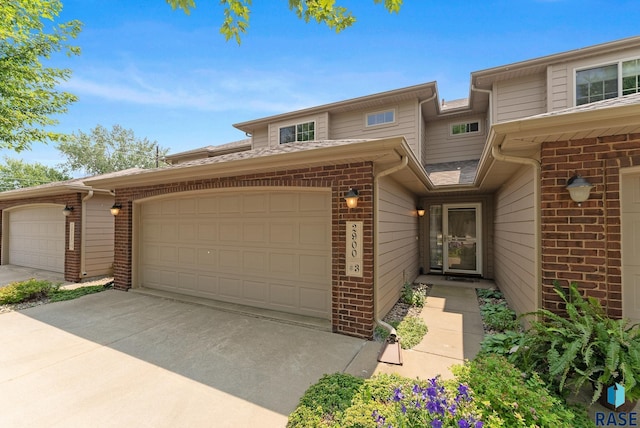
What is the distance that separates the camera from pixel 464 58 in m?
7.58

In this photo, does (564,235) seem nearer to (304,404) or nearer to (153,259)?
(304,404)

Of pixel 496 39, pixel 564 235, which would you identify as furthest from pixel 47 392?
pixel 496 39

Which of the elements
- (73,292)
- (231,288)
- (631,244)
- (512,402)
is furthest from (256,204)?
(631,244)

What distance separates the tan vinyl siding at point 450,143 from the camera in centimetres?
933

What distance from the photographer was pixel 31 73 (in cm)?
823

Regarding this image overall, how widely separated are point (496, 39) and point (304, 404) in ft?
28.3

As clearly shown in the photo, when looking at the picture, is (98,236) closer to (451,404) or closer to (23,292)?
(23,292)

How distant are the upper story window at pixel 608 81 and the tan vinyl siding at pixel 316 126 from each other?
670cm

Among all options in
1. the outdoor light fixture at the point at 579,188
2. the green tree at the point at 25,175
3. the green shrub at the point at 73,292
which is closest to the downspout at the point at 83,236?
the green shrub at the point at 73,292

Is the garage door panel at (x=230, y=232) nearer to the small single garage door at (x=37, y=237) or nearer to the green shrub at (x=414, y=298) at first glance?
the green shrub at (x=414, y=298)

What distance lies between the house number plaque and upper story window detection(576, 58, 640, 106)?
6.86 m

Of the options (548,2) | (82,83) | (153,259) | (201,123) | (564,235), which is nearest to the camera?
(564,235)

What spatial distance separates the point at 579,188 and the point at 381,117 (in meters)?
6.82

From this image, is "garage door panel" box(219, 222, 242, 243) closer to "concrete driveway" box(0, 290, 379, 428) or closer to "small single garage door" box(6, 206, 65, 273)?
"concrete driveway" box(0, 290, 379, 428)
